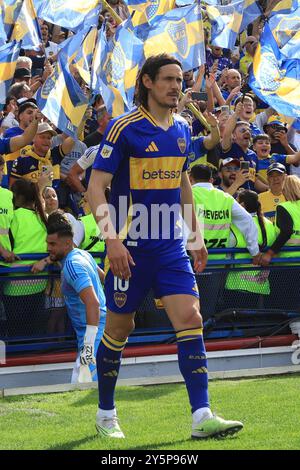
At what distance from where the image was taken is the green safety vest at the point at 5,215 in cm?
1058

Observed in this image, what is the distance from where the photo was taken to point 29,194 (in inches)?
432

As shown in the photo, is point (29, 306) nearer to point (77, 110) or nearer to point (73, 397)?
point (73, 397)

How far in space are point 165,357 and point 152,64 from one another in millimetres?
4412

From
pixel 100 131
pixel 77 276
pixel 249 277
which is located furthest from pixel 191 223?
pixel 100 131

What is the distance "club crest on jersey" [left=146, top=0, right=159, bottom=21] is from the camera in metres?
16.6

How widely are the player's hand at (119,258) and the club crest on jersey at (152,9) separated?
1045 centimetres

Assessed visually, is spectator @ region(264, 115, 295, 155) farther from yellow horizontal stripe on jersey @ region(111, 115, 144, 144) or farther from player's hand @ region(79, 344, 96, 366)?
yellow horizontal stripe on jersey @ region(111, 115, 144, 144)

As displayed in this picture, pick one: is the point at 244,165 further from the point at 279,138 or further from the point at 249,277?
the point at 279,138

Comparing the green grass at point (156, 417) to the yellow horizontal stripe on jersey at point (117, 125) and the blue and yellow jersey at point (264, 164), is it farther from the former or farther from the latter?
the blue and yellow jersey at point (264, 164)

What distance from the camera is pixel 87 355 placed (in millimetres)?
9656

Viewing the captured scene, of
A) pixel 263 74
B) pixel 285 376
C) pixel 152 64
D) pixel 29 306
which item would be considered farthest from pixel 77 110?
pixel 152 64

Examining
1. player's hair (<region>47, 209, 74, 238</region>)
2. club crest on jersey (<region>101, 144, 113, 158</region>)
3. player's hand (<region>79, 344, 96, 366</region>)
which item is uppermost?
club crest on jersey (<region>101, 144, 113, 158</region>)

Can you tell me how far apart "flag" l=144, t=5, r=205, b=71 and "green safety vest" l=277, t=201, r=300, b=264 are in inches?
152

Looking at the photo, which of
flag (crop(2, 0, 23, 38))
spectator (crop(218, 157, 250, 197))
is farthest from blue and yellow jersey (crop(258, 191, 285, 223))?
flag (crop(2, 0, 23, 38))
